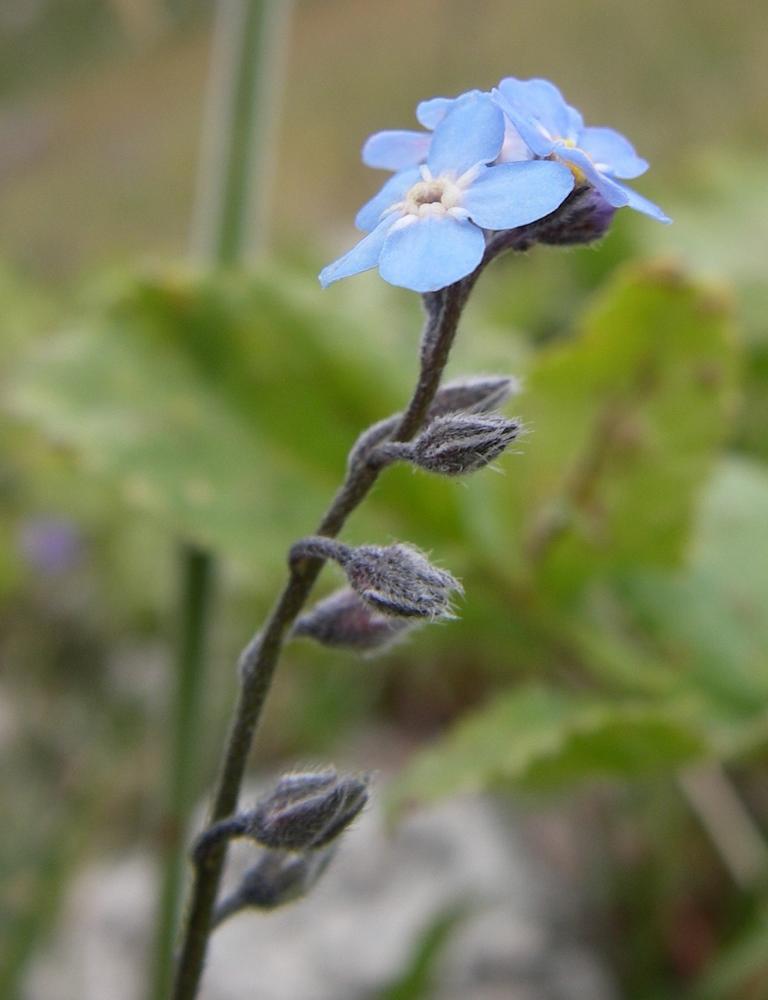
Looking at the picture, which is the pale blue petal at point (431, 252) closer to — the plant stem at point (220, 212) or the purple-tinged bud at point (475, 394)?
the purple-tinged bud at point (475, 394)

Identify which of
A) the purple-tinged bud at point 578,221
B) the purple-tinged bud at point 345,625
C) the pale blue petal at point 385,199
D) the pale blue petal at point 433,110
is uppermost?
the pale blue petal at point 433,110

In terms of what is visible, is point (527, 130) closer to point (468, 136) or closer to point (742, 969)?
point (468, 136)

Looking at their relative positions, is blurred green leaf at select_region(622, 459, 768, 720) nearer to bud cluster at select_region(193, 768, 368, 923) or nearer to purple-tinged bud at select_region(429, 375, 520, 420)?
purple-tinged bud at select_region(429, 375, 520, 420)

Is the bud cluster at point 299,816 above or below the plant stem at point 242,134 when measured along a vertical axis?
below

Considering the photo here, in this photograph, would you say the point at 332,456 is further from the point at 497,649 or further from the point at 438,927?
the point at 438,927

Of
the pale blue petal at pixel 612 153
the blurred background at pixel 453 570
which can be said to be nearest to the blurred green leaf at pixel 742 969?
the blurred background at pixel 453 570

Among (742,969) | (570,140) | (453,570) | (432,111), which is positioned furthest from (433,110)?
(742,969)

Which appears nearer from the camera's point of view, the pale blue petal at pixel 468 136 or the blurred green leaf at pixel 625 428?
the pale blue petal at pixel 468 136
